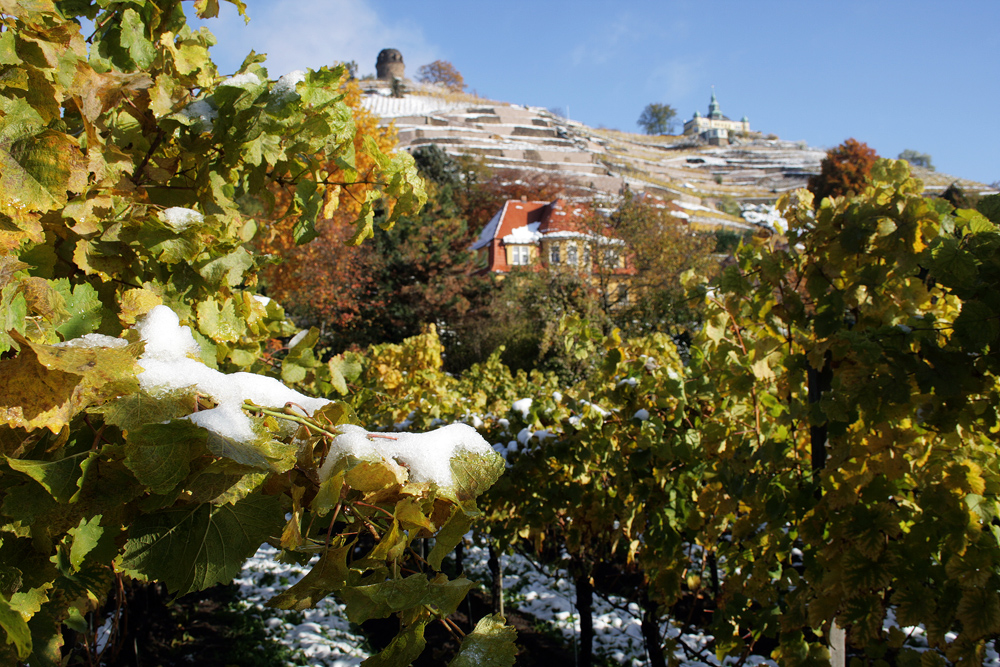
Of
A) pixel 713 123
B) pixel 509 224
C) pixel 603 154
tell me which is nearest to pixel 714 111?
pixel 713 123

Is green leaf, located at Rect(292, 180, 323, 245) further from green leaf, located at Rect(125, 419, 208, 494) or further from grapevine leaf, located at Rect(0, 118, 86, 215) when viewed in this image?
green leaf, located at Rect(125, 419, 208, 494)

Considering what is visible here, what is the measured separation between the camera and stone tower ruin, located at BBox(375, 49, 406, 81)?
7262 centimetres

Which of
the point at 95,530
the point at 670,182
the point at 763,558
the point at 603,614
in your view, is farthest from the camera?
the point at 670,182

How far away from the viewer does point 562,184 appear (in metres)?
41.0

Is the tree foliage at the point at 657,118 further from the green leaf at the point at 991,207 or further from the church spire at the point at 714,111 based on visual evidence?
the green leaf at the point at 991,207

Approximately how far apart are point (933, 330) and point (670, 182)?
5934 centimetres

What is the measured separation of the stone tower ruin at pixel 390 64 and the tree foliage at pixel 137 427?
7880cm

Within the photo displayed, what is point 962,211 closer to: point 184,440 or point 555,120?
point 184,440

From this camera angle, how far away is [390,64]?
72.6m

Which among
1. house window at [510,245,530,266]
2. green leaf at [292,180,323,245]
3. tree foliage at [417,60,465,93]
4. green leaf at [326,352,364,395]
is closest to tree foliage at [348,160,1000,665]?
green leaf at [326,352,364,395]

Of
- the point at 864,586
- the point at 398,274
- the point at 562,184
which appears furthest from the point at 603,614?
the point at 562,184

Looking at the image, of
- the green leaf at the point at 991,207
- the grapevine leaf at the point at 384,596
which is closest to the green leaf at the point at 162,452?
the grapevine leaf at the point at 384,596

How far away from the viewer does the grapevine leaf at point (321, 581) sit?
25.7 inches

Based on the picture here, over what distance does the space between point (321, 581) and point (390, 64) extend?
266 ft
